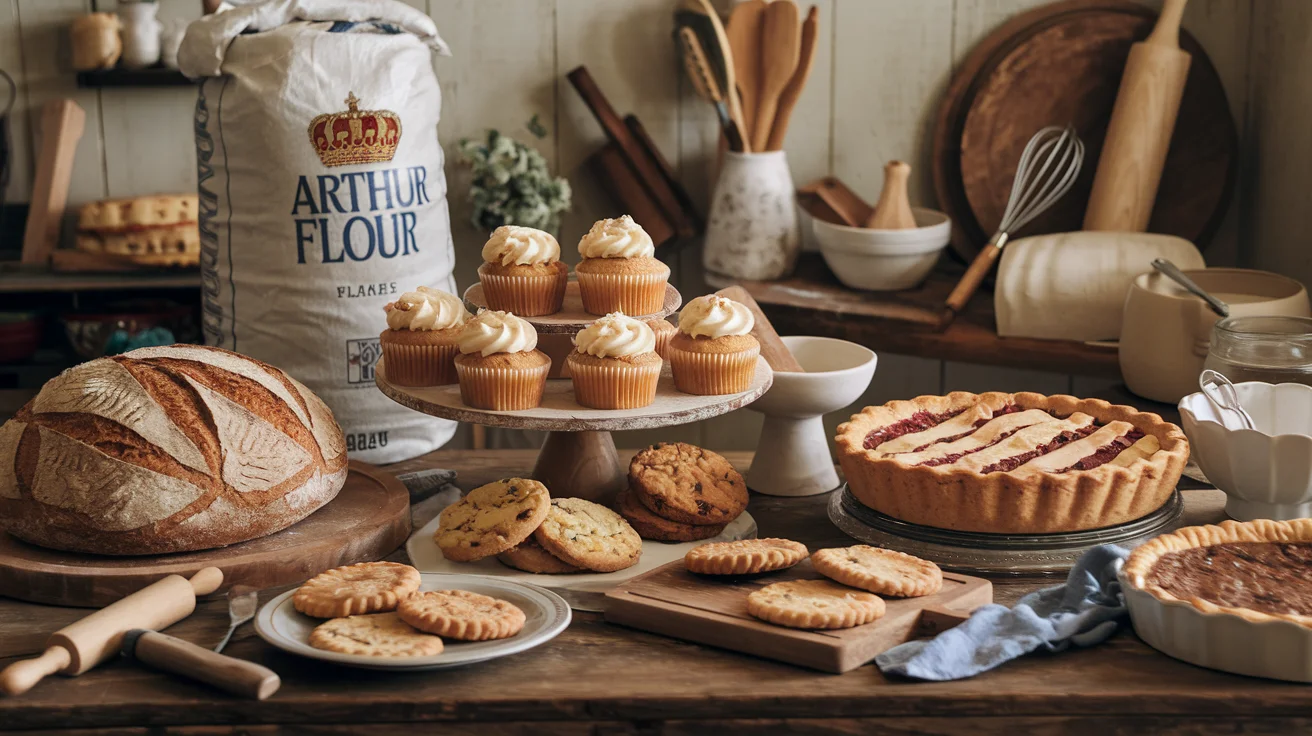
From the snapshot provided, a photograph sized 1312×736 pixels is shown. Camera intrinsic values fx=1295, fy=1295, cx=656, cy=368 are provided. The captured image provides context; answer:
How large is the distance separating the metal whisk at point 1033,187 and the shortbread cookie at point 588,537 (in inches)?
37.4

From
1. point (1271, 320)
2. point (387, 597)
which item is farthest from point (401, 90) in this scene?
point (1271, 320)

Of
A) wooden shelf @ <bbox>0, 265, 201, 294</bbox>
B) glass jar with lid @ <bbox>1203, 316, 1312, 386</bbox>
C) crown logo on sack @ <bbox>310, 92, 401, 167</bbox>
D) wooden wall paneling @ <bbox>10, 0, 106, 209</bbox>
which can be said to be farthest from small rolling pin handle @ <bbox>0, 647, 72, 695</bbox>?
wooden wall paneling @ <bbox>10, 0, 106, 209</bbox>

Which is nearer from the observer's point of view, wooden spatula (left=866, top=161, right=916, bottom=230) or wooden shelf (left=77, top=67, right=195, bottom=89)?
wooden spatula (left=866, top=161, right=916, bottom=230)

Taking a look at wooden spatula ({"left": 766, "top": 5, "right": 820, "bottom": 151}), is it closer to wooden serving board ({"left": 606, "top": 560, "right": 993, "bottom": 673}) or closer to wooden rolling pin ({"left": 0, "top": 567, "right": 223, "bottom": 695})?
wooden serving board ({"left": 606, "top": 560, "right": 993, "bottom": 673})

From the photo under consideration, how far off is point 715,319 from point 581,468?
22 centimetres

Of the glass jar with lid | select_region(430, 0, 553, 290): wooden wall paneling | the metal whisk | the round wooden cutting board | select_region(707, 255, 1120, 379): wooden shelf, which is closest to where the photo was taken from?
the glass jar with lid

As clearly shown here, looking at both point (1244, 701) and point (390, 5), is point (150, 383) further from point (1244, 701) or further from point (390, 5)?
point (1244, 701)

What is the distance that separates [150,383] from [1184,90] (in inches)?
69.5

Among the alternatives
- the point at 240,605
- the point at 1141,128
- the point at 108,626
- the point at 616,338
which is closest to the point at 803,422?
the point at 616,338

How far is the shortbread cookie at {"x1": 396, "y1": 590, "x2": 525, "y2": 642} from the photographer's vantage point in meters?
1.04

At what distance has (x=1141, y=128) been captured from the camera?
212 centimetres

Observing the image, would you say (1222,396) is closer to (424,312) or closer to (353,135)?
(424,312)

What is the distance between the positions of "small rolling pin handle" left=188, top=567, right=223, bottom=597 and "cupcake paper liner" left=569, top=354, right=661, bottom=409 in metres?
0.38

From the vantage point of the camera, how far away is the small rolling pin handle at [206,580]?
45.6 inches
